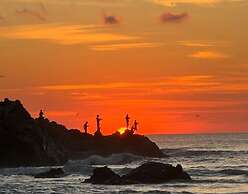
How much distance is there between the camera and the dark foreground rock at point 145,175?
6272cm

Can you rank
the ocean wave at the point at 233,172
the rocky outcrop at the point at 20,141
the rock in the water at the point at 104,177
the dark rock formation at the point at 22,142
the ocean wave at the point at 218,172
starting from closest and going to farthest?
the rock in the water at the point at 104,177, the ocean wave at the point at 218,172, the ocean wave at the point at 233,172, the rocky outcrop at the point at 20,141, the dark rock formation at the point at 22,142

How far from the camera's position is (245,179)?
226ft

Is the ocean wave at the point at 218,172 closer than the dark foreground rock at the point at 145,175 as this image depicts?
No

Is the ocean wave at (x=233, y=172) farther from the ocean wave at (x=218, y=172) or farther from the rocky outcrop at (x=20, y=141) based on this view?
the rocky outcrop at (x=20, y=141)

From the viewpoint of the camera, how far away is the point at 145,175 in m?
63.9

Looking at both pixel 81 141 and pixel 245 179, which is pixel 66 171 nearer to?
pixel 245 179

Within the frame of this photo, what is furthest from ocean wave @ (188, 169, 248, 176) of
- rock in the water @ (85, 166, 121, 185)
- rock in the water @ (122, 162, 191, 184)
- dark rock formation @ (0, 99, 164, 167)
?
dark rock formation @ (0, 99, 164, 167)

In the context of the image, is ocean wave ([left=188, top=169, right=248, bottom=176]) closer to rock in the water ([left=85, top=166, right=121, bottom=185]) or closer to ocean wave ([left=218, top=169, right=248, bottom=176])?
ocean wave ([left=218, top=169, right=248, bottom=176])

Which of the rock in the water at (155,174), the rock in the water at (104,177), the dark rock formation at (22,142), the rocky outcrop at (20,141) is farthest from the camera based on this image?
the dark rock formation at (22,142)

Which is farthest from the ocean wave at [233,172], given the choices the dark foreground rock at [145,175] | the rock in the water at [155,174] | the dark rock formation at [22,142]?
the dark rock formation at [22,142]

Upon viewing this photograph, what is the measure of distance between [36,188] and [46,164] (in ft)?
121

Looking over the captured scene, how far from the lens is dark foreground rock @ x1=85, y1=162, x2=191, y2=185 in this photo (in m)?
62.7

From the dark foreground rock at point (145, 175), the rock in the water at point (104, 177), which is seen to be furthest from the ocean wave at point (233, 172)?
the rock in the water at point (104, 177)

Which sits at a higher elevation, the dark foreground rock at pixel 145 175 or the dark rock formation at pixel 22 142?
the dark rock formation at pixel 22 142
